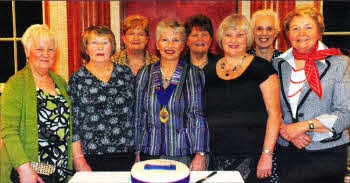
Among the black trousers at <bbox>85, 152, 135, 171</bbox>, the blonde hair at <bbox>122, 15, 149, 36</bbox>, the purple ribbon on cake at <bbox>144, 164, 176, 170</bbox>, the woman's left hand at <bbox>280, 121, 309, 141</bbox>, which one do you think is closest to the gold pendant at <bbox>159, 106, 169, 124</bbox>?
the black trousers at <bbox>85, 152, 135, 171</bbox>

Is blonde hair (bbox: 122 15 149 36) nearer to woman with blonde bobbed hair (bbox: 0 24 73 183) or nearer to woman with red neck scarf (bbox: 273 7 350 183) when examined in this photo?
woman with blonde bobbed hair (bbox: 0 24 73 183)

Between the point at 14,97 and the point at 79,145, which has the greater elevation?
the point at 14,97

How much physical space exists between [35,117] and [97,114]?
37 centimetres

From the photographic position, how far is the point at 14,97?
193 cm

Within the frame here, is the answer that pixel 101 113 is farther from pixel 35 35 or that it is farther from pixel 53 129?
pixel 35 35

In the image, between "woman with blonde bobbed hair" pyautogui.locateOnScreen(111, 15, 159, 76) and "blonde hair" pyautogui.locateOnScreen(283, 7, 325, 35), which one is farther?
"woman with blonde bobbed hair" pyautogui.locateOnScreen(111, 15, 159, 76)

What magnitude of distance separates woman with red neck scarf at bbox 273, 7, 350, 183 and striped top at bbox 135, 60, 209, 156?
0.55 meters

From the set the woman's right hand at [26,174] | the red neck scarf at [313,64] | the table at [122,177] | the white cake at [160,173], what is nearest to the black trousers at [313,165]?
the red neck scarf at [313,64]

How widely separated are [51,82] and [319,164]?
5.91 ft

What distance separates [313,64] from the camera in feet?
6.79

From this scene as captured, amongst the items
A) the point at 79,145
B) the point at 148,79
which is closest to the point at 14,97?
the point at 79,145

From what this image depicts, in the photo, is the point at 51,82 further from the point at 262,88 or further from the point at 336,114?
the point at 336,114

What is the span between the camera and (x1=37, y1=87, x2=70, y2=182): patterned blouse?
1997 mm

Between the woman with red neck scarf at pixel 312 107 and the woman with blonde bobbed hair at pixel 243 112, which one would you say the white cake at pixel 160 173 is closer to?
the woman with blonde bobbed hair at pixel 243 112
